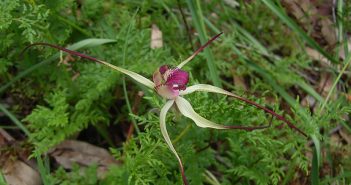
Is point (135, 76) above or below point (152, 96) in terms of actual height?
above

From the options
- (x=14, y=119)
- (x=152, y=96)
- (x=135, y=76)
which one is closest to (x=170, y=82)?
(x=135, y=76)

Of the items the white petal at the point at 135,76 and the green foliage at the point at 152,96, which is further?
the green foliage at the point at 152,96

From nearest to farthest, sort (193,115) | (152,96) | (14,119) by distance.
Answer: (193,115) → (152,96) → (14,119)

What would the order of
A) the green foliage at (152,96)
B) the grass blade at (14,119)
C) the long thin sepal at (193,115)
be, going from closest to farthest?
the long thin sepal at (193,115), the green foliage at (152,96), the grass blade at (14,119)

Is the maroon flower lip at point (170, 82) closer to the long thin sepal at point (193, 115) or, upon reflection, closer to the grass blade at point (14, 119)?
the long thin sepal at point (193, 115)

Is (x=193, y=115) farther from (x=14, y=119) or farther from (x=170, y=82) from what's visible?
(x=14, y=119)

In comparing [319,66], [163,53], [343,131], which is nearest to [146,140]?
[163,53]

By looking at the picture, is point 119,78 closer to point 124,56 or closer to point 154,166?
point 124,56

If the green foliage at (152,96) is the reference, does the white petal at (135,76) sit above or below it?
above

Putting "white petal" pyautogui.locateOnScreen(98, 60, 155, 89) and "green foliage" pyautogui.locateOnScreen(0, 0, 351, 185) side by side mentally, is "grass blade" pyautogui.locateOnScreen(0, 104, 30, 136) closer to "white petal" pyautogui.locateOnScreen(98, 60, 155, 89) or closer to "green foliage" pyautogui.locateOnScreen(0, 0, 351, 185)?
"green foliage" pyautogui.locateOnScreen(0, 0, 351, 185)

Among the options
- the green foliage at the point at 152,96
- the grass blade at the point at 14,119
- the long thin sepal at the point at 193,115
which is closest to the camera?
the long thin sepal at the point at 193,115

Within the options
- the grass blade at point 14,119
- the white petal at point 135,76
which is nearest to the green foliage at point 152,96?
the grass blade at point 14,119
